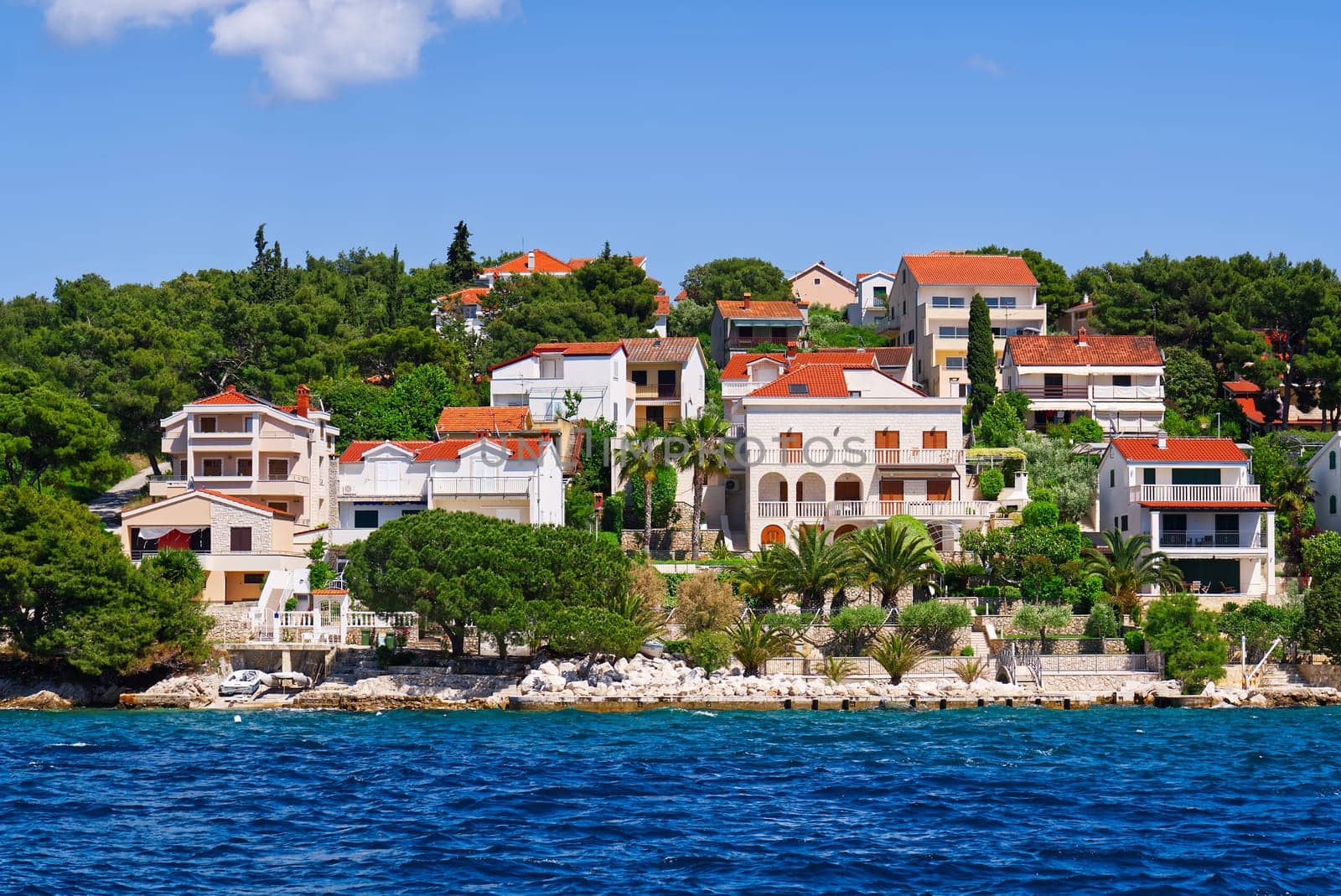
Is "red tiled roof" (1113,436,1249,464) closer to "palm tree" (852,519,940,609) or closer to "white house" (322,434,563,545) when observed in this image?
"palm tree" (852,519,940,609)

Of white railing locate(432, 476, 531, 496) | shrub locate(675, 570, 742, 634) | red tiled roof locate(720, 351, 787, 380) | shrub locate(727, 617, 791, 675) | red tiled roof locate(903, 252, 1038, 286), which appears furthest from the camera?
red tiled roof locate(903, 252, 1038, 286)

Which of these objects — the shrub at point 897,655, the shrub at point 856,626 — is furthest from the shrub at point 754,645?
the shrub at point 897,655

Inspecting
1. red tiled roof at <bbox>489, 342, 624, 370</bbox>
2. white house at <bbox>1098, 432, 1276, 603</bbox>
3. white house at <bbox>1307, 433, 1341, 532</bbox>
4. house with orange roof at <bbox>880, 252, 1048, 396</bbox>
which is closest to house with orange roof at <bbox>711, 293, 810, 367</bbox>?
house with orange roof at <bbox>880, 252, 1048, 396</bbox>

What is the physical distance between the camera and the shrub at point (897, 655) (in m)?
50.0

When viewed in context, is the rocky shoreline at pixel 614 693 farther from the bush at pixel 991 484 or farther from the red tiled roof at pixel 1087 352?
the red tiled roof at pixel 1087 352

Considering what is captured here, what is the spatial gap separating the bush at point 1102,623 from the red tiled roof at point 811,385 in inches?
646

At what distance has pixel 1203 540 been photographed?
58719 mm

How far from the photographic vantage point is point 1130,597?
178 feet

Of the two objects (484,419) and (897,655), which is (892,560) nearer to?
(897,655)

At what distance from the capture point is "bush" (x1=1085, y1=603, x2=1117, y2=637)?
52.3 m

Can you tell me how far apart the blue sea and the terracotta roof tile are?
22.5 meters

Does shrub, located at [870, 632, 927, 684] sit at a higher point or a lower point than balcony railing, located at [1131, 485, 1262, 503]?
lower

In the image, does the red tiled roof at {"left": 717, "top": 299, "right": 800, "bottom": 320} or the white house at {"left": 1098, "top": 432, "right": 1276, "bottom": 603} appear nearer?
the white house at {"left": 1098, "top": 432, "right": 1276, "bottom": 603}

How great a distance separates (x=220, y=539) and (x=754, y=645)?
830 inches
